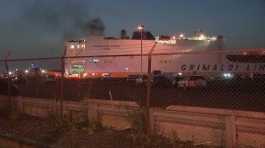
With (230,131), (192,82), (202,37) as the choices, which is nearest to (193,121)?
(230,131)

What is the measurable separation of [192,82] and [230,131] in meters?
24.4

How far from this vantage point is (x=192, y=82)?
32.4 metres

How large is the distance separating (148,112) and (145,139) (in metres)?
0.68

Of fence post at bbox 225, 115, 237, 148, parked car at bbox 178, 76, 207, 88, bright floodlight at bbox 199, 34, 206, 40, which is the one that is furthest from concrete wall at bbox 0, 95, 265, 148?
bright floodlight at bbox 199, 34, 206, 40

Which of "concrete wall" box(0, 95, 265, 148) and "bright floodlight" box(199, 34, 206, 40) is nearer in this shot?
"concrete wall" box(0, 95, 265, 148)

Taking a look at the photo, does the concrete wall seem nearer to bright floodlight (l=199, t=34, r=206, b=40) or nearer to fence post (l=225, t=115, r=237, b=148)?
fence post (l=225, t=115, r=237, b=148)

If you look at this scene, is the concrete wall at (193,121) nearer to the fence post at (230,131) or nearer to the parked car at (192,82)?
the fence post at (230,131)

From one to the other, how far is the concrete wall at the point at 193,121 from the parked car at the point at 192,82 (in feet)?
64.7

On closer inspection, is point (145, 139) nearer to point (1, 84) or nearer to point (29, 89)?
point (29, 89)

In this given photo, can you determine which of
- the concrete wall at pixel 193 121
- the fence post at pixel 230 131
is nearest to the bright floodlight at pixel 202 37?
the concrete wall at pixel 193 121

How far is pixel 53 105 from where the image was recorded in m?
12.5

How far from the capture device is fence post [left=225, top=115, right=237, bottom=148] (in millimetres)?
8117

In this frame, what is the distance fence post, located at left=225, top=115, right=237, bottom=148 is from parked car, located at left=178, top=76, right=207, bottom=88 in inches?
876

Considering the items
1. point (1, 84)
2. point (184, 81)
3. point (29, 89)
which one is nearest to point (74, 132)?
point (29, 89)
